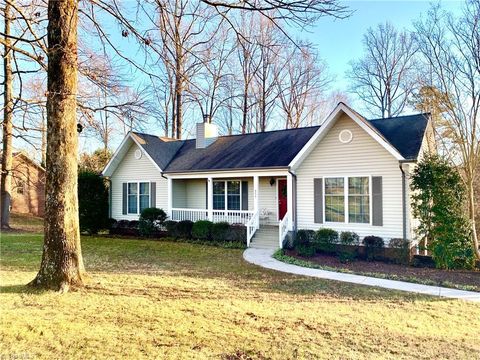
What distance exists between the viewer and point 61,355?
12.9 ft

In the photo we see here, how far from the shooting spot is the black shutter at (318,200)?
12.9 m

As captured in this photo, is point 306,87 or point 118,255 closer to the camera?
point 118,255

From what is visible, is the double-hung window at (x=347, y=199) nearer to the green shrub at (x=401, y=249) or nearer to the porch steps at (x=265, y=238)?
the green shrub at (x=401, y=249)

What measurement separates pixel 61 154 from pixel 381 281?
7.53 m

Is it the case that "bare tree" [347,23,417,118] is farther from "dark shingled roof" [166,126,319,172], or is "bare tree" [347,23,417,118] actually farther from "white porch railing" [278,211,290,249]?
"white porch railing" [278,211,290,249]

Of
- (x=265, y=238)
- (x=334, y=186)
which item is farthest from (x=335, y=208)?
(x=265, y=238)

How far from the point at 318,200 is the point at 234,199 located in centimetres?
497

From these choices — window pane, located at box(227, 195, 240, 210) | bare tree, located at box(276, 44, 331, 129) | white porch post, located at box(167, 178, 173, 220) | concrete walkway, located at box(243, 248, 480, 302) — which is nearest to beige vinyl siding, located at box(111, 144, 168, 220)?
white porch post, located at box(167, 178, 173, 220)

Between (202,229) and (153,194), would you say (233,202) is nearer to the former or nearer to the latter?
(202,229)

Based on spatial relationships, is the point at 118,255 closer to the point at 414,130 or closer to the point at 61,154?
the point at 61,154

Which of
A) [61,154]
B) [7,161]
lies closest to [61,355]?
[61,154]

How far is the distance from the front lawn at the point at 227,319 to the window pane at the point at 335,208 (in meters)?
4.72

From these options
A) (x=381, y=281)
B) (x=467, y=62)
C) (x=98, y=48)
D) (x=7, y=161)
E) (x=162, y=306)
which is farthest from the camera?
(x=7, y=161)

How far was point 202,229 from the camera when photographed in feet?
48.9
